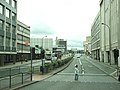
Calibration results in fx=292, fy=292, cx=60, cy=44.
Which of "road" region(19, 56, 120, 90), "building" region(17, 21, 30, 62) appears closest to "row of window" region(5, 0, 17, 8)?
"building" region(17, 21, 30, 62)

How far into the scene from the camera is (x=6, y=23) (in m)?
66.9

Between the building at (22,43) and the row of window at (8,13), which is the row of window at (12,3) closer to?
the row of window at (8,13)

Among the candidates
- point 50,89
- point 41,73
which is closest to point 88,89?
point 50,89

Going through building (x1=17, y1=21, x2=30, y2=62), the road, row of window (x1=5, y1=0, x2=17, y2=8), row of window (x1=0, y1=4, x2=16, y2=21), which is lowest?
the road

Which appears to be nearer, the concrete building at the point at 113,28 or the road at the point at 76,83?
the road at the point at 76,83

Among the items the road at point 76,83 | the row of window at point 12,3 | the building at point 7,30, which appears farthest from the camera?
the row of window at point 12,3

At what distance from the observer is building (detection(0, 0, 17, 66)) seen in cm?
6316

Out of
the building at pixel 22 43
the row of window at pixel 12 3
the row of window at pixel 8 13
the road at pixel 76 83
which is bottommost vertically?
the road at pixel 76 83

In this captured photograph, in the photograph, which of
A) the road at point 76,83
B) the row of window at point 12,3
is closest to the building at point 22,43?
the row of window at point 12,3

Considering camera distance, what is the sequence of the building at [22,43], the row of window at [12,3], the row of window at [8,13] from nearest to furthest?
the row of window at [8,13]
the row of window at [12,3]
the building at [22,43]

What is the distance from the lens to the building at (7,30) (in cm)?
6316

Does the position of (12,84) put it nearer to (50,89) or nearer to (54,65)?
(50,89)

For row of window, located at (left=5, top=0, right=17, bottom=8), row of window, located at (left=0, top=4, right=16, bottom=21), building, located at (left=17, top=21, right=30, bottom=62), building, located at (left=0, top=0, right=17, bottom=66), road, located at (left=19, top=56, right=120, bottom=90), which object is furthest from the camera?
building, located at (left=17, top=21, right=30, bottom=62)

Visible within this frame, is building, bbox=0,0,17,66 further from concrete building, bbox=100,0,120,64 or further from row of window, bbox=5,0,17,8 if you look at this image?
concrete building, bbox=100,0,120,64
